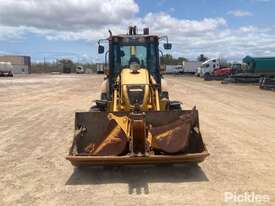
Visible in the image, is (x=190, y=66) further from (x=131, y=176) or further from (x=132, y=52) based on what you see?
(x=131, y=176)

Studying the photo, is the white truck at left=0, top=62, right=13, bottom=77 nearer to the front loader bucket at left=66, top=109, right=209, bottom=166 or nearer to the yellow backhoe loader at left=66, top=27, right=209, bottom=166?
the yellow backhoe loader at left=66, top=27, right=209, bottom=166

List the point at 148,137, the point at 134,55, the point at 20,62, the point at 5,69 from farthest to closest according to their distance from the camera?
the point at 20,62
the point at 5,69
the point at 134,55
the point at 148,137

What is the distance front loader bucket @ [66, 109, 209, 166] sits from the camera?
297 inches

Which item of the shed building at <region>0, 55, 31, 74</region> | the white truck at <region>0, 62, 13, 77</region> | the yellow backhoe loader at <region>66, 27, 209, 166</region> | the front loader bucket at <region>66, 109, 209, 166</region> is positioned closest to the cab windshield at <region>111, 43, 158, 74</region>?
the yellow backhoe loader at <region>66, 27, 209, 166</region>

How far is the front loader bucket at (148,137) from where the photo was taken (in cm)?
755

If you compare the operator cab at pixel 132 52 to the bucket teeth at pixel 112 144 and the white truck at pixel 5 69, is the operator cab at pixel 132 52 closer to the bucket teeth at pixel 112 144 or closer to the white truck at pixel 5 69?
the bucket teeth at pixel 112 144

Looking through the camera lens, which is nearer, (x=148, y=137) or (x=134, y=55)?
(x=148, y=137)

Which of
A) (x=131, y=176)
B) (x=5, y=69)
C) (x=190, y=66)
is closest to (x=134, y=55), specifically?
(x=131, y=176)

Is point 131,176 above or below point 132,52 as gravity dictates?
below

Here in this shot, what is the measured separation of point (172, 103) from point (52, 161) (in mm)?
3990

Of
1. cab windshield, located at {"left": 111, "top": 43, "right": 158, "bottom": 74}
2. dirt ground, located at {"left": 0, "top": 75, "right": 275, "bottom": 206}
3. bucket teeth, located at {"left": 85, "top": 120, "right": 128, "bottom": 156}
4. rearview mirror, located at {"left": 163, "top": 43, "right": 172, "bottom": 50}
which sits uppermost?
rearview mirror, located at {"left": 163, "top": 43, "right": 172, "bottom": 50}

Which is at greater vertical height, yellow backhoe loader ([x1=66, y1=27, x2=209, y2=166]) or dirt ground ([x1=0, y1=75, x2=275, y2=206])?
yellow backhoe loader ([x1=66, y1=27, x2=209, y2=166])

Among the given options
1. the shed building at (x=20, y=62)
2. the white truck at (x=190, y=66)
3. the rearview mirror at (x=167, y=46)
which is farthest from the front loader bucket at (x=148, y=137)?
the shed building at (x=20, y=62)

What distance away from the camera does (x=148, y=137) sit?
26.5ft
